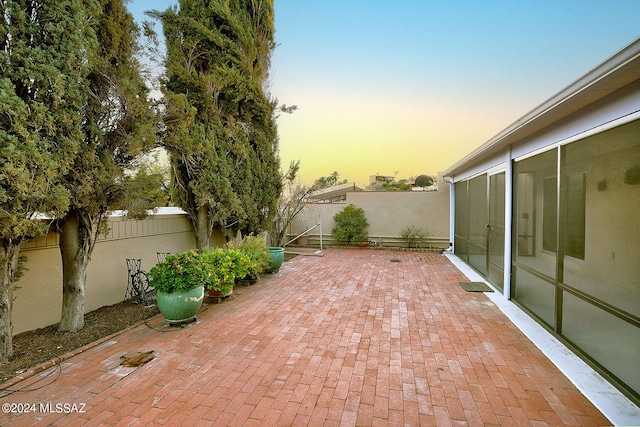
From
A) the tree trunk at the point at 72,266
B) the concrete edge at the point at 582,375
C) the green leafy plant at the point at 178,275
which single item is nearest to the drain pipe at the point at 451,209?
the concrete edge at the point at 582,375

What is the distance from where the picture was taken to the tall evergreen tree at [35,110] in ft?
8.54

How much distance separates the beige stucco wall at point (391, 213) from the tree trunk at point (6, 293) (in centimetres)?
882

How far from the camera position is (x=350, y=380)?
8.86 feet

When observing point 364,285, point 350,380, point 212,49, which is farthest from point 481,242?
point 212,49

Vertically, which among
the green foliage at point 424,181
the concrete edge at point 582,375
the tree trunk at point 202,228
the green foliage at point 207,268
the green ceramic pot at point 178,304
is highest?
the green foliage at point 424,181

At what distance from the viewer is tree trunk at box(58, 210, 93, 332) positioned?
3.76 m

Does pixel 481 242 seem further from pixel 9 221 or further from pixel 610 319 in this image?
pixel 9 221

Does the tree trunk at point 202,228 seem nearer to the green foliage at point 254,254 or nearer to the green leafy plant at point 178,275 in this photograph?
the green foliage at point 254,254

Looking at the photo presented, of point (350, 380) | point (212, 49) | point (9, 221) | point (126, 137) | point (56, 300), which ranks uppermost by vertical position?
point (212, 49)

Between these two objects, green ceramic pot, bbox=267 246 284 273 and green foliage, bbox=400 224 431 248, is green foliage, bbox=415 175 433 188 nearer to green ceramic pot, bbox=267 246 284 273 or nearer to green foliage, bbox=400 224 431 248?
green foliage, bbox=400 224 431 248

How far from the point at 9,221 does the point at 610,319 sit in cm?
551

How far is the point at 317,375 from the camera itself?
278 cm

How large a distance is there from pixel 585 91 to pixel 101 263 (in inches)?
255

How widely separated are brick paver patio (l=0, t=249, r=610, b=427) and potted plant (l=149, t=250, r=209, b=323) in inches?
8.6
